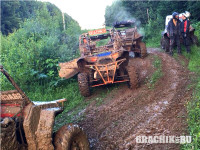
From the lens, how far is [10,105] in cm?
302

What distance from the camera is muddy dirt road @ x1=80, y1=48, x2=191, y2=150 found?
375 cm

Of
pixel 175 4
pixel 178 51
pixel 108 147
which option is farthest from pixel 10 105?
pixel 175 4

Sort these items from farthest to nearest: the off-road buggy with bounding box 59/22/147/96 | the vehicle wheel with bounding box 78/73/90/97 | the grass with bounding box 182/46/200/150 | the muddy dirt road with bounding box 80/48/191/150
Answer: the vehicle wheel with bounding box 78/73/90/97, the off-road buggy with bounding box 59/22/147/96, the muddy dirt road with bounding box 80/48/191/150, the grass with bounding box 182/46/200/150

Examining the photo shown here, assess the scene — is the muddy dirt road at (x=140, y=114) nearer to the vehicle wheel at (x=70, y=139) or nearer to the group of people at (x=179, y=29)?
the vehicle wheel at (x=70, y=139)

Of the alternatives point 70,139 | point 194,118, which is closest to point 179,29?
point 194,118

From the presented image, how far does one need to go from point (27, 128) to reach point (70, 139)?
68cm

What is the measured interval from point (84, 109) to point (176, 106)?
2.42 meters

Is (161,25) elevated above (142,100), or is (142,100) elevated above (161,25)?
(161,25)

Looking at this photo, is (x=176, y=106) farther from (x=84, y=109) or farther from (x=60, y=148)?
(x=60, y=148)

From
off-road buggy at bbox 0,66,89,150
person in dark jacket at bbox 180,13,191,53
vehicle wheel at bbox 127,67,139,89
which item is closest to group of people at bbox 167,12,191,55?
person in dark jacket at bbox 180,13,191,53

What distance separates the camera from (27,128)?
2.48 meters

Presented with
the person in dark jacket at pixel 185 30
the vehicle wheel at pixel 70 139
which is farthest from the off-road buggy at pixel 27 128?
the person in dark jacket at pixel 185 30

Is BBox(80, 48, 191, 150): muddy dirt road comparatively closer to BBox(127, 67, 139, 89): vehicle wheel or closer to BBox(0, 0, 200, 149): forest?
BBox(127, 67, 139, 89): vehicle wheel

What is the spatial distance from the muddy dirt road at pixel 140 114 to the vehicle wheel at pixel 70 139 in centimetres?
58
